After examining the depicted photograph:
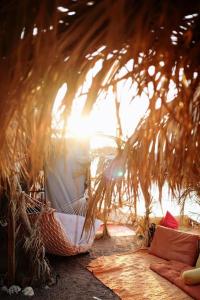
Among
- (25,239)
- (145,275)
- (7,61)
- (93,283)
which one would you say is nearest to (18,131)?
(7,61)

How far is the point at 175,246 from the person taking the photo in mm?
3688

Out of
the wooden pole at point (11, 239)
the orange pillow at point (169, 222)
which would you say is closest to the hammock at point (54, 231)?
the wooden pole at point (11, 239)

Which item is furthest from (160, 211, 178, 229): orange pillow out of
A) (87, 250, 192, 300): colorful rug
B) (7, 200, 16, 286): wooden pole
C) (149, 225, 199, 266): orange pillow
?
(7, 200, 16, 286): wooden pole

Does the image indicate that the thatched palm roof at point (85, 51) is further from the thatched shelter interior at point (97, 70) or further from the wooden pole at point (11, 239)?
the wooden pole at point (11, 239)

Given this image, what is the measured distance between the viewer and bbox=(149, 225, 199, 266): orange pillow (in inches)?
138

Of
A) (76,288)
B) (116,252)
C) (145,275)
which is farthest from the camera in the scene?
(116,252)

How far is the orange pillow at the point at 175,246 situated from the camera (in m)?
3.52

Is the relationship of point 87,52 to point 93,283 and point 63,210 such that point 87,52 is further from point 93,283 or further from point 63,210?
point 63,210

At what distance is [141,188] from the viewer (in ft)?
3.04

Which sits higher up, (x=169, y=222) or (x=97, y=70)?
(x=97, y=70)

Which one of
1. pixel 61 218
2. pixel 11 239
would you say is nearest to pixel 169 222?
pixel 61 218

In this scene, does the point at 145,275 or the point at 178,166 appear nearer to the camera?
the point at 178,166

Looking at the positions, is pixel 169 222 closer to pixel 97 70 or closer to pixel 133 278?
pixel 133 278

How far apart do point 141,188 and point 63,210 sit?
11.4ft
